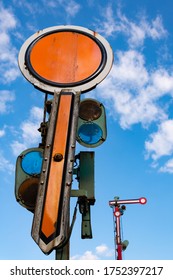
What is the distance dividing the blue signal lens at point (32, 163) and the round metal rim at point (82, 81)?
1.02 meters

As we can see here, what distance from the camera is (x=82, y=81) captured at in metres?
6.07

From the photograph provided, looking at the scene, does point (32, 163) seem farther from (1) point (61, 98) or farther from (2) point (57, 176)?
(1) point (61, 98)

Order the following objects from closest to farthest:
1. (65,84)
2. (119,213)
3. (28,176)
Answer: (28,176) → (65,84) → (119,213)

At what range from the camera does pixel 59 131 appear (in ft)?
17.7

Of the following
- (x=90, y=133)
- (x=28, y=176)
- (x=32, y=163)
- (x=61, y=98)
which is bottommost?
(x=28, y=176)

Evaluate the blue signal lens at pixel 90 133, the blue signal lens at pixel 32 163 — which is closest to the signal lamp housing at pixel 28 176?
the blue signal lens at pixel 32 163

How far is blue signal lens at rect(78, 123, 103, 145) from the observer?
19.9 ft

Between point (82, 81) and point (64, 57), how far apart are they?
2.24ft

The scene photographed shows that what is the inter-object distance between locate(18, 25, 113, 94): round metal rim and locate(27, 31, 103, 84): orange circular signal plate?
54mm

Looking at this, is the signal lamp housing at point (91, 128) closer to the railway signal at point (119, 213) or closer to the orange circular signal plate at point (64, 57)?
the orange circular signal plate at point (64, 57)

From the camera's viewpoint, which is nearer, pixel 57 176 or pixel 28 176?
pixel 57 176

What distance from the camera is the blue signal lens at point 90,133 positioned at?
607cm

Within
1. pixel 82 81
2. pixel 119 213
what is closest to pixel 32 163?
pixel 82 81
